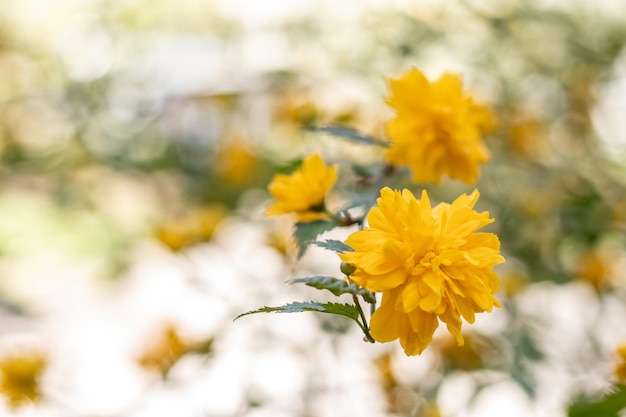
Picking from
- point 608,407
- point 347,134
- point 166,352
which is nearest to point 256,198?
point 166,352

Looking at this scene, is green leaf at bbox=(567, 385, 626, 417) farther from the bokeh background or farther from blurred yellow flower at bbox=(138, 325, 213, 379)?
blurred yellow flower at bbox=(138, 325, 213, 379)

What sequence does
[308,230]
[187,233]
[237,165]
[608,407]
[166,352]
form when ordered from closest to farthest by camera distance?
[608,407] → [308,230] → [166,352] → [187,233] → [237,165]

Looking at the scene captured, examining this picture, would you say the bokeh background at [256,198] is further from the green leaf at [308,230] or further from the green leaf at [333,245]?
the green leaf at [333,245]

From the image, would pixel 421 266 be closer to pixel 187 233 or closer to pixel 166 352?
pixel 166 352

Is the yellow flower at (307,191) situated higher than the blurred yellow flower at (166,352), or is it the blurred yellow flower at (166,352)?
the yellow flower at (307,191)

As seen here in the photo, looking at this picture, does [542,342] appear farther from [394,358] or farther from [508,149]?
[508,149]

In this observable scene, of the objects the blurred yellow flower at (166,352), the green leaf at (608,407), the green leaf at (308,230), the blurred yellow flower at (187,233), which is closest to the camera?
the green leaf at (608,407)

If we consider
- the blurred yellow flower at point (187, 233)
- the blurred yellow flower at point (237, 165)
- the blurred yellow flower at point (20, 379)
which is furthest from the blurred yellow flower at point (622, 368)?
the blurred yellow flower at point (237, 165)
